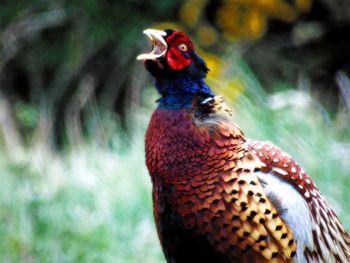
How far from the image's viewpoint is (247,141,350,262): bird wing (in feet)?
11.3

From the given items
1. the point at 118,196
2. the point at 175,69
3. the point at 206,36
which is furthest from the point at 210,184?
the point at 206,36

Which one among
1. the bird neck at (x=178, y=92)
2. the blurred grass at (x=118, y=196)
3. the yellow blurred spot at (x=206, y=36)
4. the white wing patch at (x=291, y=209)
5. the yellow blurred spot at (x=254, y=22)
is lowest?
the white wing patch at (x=291, y=209)

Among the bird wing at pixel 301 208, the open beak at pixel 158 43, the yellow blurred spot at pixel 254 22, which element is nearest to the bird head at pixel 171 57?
the open beak at pixel 158 43

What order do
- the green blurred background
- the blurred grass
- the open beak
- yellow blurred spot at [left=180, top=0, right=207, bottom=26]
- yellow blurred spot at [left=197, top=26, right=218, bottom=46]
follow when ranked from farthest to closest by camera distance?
yellow blurred spot at [left=197, top=26, right=218, bottom=46] < yellow blurred spot at [left=180, top=0, right=207, bottom=26] < the green blurred background < the blurred grass < the open beak

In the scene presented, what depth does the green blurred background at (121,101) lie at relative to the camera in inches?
205

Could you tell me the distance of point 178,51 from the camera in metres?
3.45

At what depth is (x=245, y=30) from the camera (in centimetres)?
851

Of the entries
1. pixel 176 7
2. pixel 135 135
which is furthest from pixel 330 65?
pixel 135 135

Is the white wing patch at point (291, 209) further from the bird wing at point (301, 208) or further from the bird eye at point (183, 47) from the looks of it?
the bird eye at point (183, 47)

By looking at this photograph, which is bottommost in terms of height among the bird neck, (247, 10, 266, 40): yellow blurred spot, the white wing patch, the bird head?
the white wing patch

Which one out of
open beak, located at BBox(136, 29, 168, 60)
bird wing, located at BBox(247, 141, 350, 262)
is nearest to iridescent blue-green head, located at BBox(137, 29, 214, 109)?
open beak, located at BBox(136, 29, 168, 60)

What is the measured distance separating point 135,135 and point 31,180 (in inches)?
76.0

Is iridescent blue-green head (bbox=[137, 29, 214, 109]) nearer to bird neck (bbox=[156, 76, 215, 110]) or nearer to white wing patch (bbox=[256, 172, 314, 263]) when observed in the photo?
bird neck (bbox=[156, 76, 215, 110])

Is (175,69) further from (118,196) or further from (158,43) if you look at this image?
(118,196)
